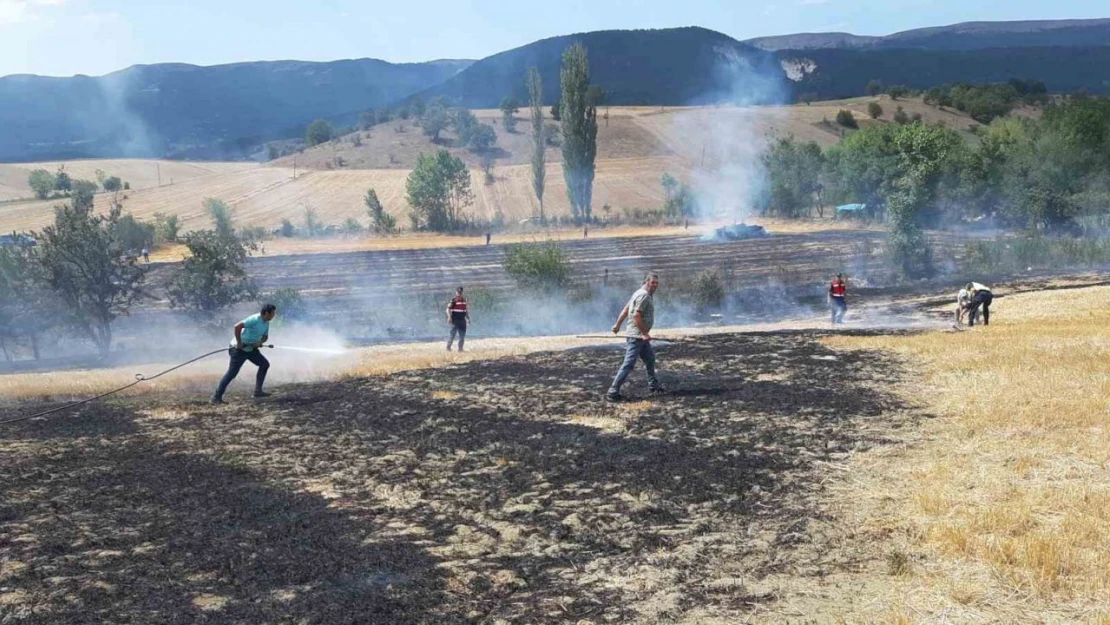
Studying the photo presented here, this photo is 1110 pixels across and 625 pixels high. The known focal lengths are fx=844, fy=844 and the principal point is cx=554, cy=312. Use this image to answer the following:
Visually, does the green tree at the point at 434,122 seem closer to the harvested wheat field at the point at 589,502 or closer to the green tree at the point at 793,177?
the green tree at the point at 793,177

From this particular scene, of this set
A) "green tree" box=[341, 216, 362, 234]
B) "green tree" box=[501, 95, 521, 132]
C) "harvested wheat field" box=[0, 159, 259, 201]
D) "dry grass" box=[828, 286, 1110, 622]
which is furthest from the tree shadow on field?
"green tree" box=[501, 95, 521, 132]

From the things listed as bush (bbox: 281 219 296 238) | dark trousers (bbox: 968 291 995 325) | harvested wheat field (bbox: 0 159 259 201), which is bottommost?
dark trousers (bbox: 968 291 995 325)

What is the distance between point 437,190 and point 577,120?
49.8 feet

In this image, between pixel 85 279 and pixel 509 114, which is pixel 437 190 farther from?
pixel 509 114

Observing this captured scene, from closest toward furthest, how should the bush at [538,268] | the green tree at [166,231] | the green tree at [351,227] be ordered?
the bush at [538,268] → the green tree at [166,231] → the green tree at [351,227]

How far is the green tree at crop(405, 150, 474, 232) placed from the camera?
267ft

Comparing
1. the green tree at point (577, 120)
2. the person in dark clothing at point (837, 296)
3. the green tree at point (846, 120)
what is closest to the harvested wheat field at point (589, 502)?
the person in dark clothing at point (837, 296)

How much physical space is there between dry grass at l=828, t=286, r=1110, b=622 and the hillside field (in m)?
74.7

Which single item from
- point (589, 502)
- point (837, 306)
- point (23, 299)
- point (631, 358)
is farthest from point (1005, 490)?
point (23, 299)

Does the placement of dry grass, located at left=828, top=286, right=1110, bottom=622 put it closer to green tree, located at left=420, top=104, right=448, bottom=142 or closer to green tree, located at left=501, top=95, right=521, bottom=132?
green tree, located at left=420, top=104, right=448, bottom=142

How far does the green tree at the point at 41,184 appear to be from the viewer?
10300cm

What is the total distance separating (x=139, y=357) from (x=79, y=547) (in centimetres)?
2633

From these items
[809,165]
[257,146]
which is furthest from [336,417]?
Answer: [257,146]

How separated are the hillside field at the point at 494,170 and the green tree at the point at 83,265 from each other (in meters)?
52.7
